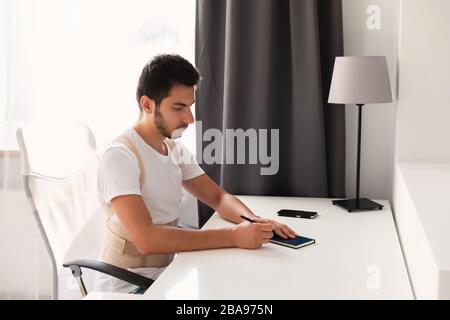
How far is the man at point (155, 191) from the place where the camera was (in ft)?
5.54

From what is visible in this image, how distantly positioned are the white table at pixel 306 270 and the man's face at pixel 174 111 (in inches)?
17.0

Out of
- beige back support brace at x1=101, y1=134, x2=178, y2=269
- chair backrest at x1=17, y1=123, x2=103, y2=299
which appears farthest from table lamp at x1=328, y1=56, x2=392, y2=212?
chair backrest at x1=17, y1=123, x2=103, y2=299

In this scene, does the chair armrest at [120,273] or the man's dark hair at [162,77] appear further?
the man's dark hair at [162,77]

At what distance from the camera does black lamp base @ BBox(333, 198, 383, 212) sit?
215 centimetres

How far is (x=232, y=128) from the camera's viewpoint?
94.6 inches

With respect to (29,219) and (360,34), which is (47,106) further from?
(360,34)

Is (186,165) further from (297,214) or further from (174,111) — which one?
(297,214)

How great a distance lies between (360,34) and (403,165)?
645 millimetres

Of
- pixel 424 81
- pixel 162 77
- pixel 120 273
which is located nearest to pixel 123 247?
pixel 120 273

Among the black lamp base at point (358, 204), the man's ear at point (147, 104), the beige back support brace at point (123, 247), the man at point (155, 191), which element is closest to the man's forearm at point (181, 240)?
the man at point (155, 191)

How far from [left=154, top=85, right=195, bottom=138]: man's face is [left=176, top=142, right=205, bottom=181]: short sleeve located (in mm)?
220

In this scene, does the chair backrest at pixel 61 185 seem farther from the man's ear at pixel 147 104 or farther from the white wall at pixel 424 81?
the white wall at pixel 424 81

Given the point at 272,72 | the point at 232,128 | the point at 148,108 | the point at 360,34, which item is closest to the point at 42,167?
the point at 148,108
